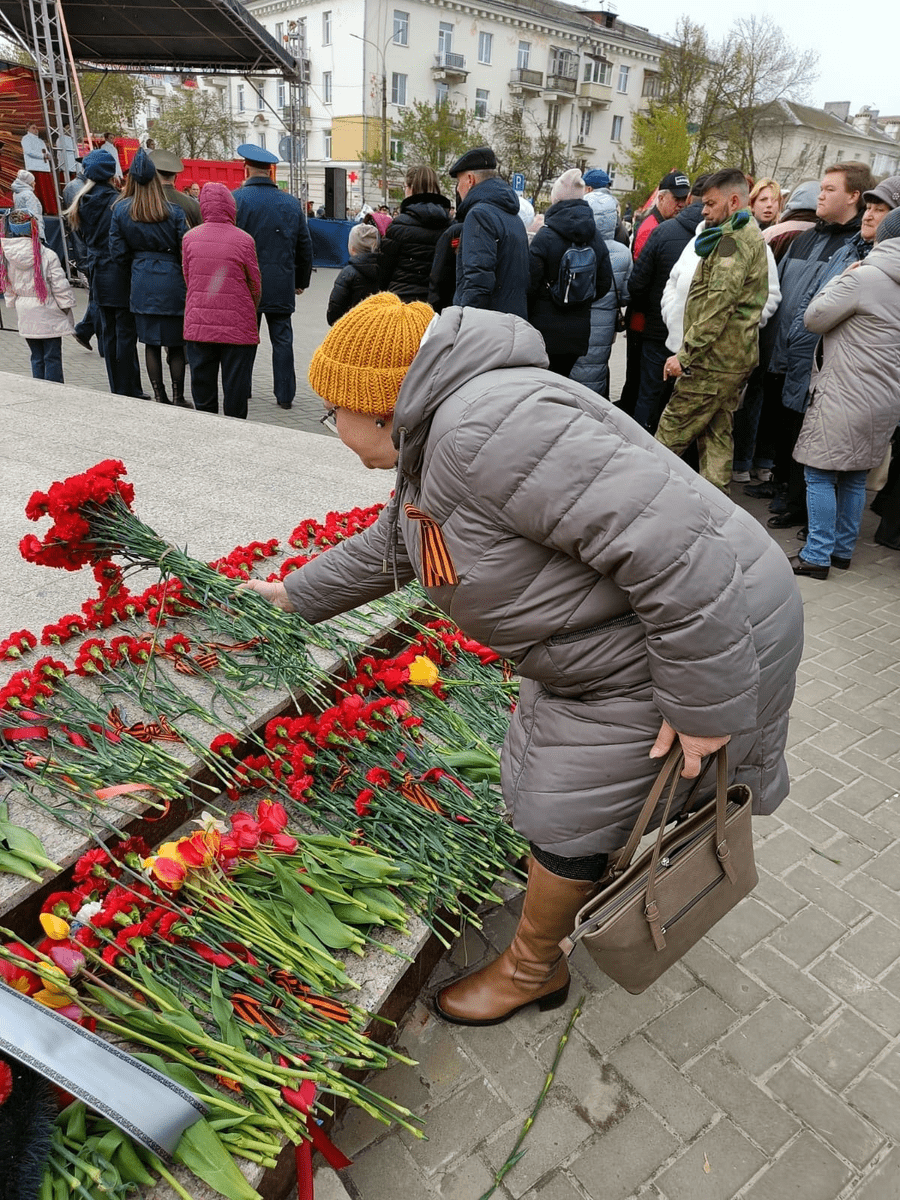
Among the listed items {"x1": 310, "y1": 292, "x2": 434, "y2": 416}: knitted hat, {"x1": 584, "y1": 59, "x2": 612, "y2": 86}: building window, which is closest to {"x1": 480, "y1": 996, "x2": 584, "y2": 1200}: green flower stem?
{"x1": 310, "y1": 292, "x2": 434, "y2": 416}: knitted hat

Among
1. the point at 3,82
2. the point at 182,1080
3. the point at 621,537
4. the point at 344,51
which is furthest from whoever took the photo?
the point at 344,51

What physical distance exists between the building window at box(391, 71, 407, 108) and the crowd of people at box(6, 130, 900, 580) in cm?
4584

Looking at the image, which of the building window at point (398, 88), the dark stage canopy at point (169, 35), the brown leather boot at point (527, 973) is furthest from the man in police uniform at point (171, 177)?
the building window at point (398, 88)

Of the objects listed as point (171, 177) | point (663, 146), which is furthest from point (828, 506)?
point (663, 146)

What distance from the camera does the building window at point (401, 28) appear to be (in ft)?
148

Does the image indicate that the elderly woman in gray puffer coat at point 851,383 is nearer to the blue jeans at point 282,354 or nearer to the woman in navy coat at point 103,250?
the blue jeans at point 282,354

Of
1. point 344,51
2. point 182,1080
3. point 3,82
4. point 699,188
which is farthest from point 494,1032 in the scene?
point 344,51

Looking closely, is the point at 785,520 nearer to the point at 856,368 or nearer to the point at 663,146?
the point at 856,368

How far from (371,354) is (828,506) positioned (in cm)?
412

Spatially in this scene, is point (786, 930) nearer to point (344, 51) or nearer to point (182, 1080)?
point (182, 1080)

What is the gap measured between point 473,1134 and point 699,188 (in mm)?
6280

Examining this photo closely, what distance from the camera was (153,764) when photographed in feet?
6.97

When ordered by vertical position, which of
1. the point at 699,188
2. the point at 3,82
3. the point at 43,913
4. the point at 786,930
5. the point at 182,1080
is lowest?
the point at 786,930

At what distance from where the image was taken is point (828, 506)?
494 centimetres
